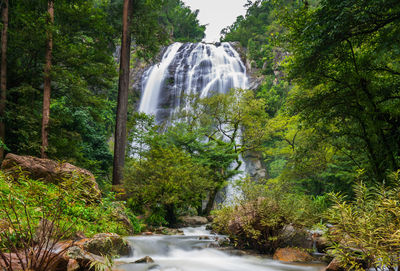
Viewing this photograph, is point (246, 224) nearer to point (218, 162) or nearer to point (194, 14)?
point (218, 162)

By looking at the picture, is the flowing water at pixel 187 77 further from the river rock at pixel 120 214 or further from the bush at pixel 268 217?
the bush at pixel 268 217

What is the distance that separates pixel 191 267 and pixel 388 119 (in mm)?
6132

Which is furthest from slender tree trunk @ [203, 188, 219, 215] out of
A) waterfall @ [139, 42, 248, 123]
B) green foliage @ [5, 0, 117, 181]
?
waterfall @ [139, 42, 248, 123]

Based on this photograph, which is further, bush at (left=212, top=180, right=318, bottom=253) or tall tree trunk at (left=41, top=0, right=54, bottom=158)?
tall tree trunk at (left=41, top=0, right=54, bottom=158)

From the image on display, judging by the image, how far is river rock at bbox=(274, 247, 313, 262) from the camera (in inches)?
247

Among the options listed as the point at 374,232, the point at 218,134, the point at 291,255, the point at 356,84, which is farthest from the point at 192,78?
the point at 374,232

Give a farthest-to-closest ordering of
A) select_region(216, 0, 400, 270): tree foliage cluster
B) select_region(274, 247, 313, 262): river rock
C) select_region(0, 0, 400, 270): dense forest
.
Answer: select_region(274, 247, 313, 262): river rock → select_region(216, 0, 400, 270): tree foliage cluster → select_region(0, 0, 400, 270): dense forest

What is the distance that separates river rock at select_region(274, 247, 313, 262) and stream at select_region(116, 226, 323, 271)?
22 centimetres

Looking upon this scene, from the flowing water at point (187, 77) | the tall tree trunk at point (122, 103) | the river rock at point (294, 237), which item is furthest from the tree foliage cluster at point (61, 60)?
the flowing water at point (187, 77)

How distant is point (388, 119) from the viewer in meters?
6.86

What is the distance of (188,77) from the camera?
106 ft

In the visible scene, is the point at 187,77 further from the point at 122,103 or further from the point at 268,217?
the point at 268,217

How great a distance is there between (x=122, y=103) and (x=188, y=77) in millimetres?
21340

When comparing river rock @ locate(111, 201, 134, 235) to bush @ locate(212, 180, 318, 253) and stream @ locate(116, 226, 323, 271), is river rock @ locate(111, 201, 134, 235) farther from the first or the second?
bush @ locate(212, 180, 318, 253)
